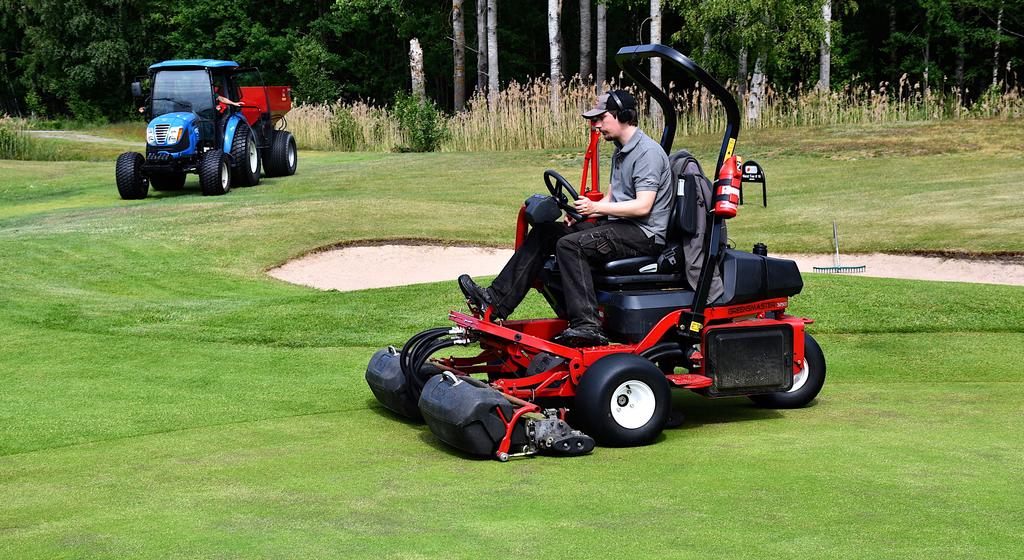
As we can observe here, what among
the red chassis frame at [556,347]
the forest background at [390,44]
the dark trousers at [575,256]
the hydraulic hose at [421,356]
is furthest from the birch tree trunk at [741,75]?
the hydraulic hose at [421,356]

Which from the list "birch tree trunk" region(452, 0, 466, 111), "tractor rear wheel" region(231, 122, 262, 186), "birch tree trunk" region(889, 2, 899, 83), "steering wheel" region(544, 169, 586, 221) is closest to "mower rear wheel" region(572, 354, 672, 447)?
"steering wheel" region(544, 169, 586, 221)

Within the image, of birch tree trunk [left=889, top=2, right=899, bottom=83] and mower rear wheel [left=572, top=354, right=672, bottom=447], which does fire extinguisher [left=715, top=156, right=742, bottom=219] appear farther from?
birch tree trunk [left=889, top=2, right=899, bottom=83]

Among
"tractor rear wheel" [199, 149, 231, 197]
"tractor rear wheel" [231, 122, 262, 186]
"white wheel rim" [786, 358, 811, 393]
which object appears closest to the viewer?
"white wheel rim" [786, 358, 811, 393]

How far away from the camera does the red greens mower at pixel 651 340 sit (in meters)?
6.20

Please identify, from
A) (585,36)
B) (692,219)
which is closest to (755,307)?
(692,219)

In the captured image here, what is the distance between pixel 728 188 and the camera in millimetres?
6535

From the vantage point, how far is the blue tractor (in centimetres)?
2045

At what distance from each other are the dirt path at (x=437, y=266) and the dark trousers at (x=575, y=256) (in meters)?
7.70

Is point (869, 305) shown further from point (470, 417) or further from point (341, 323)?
point (470, 417)

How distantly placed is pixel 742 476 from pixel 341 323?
19.6ft

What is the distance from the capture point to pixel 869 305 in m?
10.9

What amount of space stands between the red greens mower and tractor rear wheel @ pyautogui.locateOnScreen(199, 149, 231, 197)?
564 inches

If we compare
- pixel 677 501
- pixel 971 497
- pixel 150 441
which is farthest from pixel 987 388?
pixel 150 441

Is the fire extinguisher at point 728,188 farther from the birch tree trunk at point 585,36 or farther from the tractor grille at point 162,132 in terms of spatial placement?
the birch tree trunk at point 585,36
